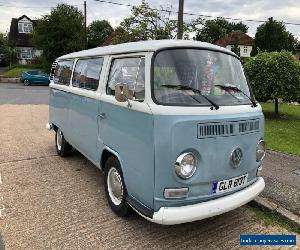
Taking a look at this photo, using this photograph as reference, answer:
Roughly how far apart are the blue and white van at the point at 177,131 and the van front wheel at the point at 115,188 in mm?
13

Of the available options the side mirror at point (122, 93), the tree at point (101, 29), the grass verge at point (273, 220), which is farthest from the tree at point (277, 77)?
the tree at point (101, 29)

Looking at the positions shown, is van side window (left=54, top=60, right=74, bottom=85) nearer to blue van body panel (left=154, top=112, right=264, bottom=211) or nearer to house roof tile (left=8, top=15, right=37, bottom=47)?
blue van body panel (left=154, top=112, right=264, bottom=211)

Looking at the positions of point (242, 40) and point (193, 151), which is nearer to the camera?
point (193, 151)

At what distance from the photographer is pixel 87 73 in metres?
5.64

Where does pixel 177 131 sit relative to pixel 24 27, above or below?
below

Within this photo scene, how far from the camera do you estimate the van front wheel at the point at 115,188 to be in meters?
4.43

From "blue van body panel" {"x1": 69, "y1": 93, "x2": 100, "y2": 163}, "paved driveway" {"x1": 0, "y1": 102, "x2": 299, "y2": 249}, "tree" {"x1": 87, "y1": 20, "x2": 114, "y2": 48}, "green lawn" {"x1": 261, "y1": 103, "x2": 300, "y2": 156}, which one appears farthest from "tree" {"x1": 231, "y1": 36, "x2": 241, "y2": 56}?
"paved driveway" {"x1": 0, "y1": 102, "x2": 299, "y2": 249}

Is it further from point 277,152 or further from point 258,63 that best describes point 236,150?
point 258,63

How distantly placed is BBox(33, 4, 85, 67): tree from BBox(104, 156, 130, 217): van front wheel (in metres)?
34.1

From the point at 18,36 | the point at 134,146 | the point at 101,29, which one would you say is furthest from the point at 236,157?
the point at 101,29

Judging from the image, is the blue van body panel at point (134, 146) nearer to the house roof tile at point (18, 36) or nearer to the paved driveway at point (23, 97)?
the paved driveway at point (23, 97)

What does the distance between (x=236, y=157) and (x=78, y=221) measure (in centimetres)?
214

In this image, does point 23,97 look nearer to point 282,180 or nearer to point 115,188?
point 115,188

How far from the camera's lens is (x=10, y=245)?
12.8 feet
